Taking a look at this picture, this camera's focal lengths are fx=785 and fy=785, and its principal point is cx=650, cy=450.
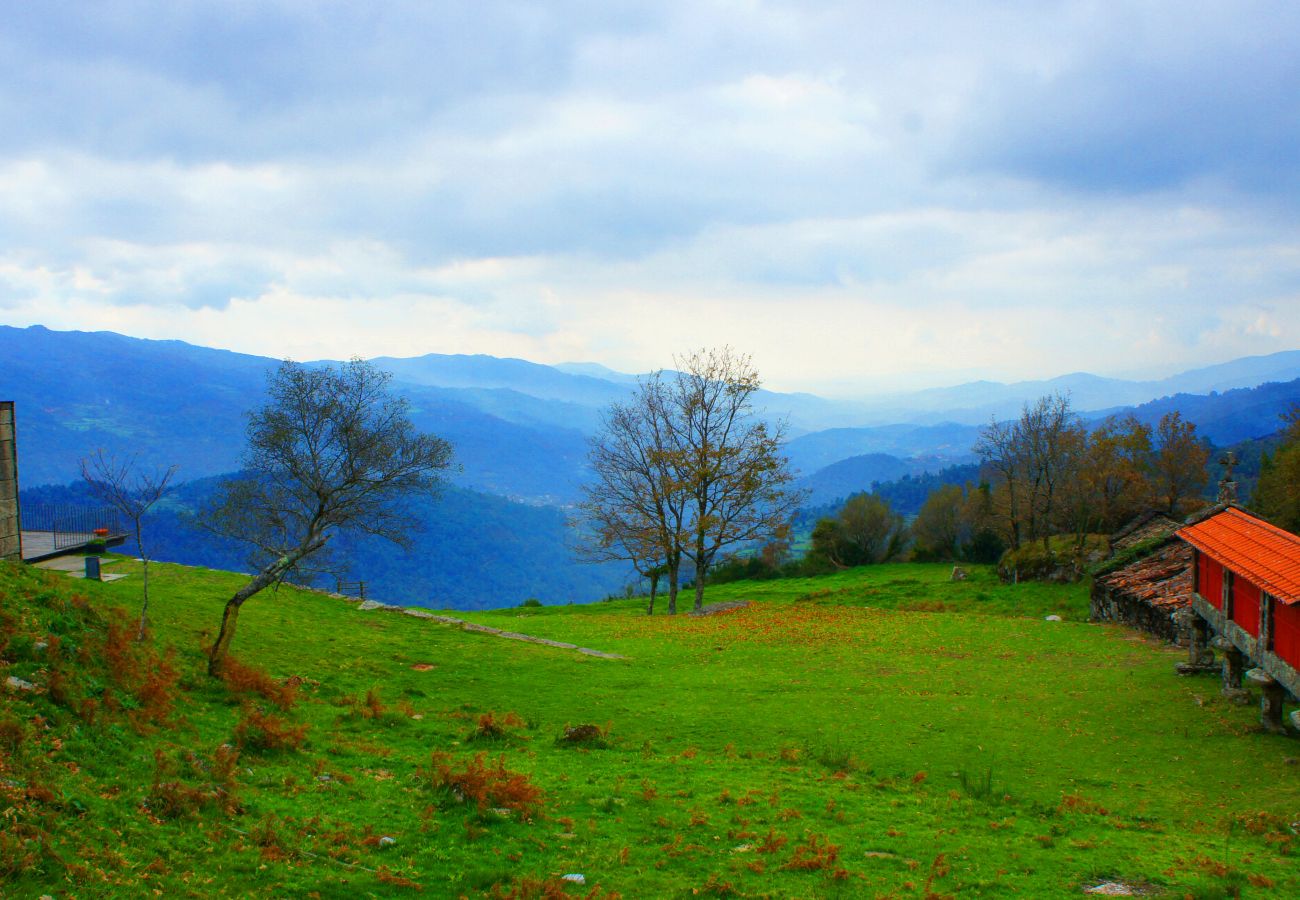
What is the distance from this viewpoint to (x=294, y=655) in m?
23.3

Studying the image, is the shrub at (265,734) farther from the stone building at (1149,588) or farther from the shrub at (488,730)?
the stone building at (1149,588)

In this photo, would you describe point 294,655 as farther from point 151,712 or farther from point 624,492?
point 624,492

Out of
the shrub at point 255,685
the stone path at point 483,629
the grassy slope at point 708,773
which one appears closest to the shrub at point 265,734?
the grassy slope at point 708,773

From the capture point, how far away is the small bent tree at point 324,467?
22578 mm

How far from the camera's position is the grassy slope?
10.1 meters

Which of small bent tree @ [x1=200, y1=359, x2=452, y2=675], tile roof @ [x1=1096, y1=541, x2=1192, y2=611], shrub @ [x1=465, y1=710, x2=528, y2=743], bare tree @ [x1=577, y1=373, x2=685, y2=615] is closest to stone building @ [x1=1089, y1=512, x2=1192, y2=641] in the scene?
tile roof @ [x1=1096, y1=541, x2=1192, y2=611]

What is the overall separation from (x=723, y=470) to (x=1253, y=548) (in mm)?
31190

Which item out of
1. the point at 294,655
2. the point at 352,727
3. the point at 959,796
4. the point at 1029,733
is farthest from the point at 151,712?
the point at 1029,733

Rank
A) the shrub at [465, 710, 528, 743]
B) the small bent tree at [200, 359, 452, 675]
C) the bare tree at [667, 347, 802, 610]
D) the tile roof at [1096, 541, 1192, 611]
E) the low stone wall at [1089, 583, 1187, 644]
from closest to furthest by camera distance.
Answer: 1. the shrub at [465, 710, 528, 743]
2. the small bent tree at [200, 359, 452, 675]
3. the low stone wall at [1089, 583, 1187, 644]
4. the tile roof at [1096, 541, 1192, 611]
5. the bare tree at [667, 347, 802, 610]

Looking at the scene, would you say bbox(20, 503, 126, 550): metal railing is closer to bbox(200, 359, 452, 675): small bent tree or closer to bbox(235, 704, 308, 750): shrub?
bbox(200, 359, 452, 675): small bent tree

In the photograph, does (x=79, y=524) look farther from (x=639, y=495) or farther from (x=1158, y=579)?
(x=1158, y=579)

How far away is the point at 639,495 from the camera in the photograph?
171ft

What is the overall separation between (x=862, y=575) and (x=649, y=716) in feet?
186

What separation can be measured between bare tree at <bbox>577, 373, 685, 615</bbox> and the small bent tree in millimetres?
18265
